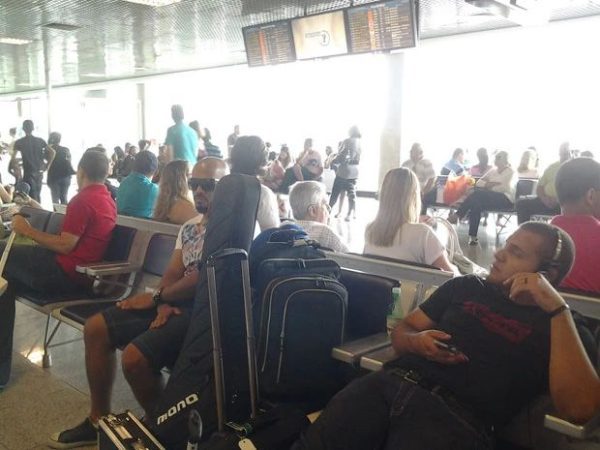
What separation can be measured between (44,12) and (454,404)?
27.3ft

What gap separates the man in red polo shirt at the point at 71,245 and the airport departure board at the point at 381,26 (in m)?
3.26

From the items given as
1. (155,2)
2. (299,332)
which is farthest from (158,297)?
(155,2)

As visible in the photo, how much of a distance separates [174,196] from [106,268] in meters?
0.92

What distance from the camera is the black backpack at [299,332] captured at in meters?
2.01

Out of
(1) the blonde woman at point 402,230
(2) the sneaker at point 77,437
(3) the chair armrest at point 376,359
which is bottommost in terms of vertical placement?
(2) the sneaker at point 77,437

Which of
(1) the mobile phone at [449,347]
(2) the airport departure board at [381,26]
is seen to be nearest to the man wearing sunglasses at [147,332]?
(1) the mobile phone at [449,347]

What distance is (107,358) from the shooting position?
8.38 ft

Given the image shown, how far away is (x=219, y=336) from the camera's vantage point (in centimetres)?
197

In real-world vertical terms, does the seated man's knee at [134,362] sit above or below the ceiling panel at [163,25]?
below

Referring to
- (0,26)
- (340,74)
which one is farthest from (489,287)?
(340,74)

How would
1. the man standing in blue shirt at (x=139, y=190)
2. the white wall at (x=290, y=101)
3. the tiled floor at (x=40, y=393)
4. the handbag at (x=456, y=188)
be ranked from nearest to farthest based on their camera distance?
the tiled floor at (x=40, y=393) → the man standing in blue shirt at (x=139, y=190) → the handbag at (x=456, y=188) → the white wall at (x=290, y=101)

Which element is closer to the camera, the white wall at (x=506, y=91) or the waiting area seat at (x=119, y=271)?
the waiting area seat at (x=119, y=271)

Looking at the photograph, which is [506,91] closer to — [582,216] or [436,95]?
[436,95]

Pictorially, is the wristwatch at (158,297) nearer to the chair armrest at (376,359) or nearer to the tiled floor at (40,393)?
the tiled floor at (40,393)
